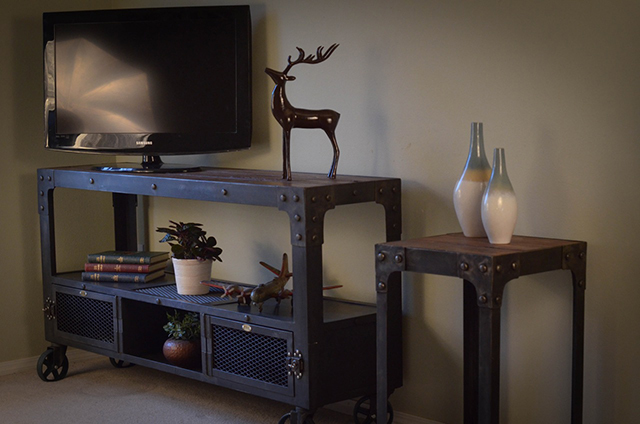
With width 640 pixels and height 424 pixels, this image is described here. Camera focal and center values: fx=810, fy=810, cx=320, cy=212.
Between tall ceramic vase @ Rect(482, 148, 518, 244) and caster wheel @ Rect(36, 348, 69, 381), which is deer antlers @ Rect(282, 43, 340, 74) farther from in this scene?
caster wheel @ Rect(36, 348, 69, 381)

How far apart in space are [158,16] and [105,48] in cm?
28

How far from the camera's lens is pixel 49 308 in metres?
3.56

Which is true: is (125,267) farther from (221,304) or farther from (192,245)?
(221,304)

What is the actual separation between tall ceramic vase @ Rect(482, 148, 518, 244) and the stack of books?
1.65m

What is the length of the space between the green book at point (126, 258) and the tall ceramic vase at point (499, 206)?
5.43ft

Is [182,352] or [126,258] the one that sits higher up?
[126,258]

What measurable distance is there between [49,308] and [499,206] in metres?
2.19

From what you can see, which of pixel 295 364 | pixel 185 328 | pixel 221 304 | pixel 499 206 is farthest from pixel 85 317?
pixel 499 206

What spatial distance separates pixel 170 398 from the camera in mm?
3307

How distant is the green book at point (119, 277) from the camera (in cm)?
339

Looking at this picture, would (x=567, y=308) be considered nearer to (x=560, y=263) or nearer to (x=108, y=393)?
(x=560, y=263)

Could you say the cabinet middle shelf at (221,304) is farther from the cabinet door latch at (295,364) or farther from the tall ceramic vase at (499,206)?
the tall ceramic vase at (499,206)

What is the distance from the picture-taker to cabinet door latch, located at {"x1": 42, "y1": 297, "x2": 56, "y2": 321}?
3.55 meters

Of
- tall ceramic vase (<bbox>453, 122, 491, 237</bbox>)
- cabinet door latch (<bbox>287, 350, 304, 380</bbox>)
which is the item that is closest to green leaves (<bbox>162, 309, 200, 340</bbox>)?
cabinet door latch (<bbox>287, 350, 304, 380</bbox>)
